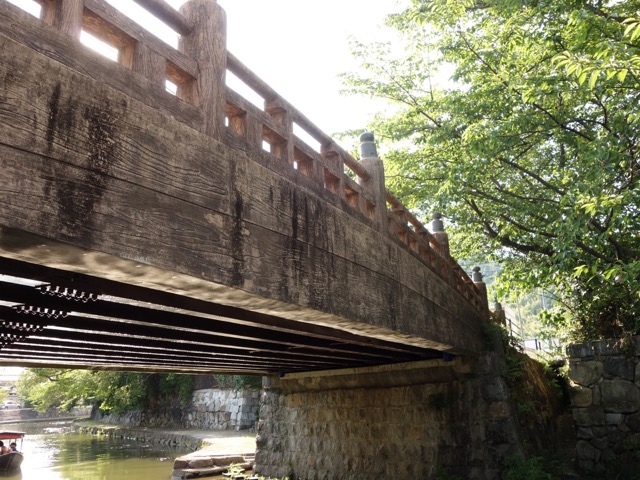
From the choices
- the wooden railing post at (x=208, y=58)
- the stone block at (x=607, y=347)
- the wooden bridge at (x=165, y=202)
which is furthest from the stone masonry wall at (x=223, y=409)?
the wooden railing post at (x=208, y=58)

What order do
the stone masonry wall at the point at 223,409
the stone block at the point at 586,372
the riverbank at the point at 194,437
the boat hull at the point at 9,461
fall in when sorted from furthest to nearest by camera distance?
the stone masonry wall at the point at 223,409, the riverbank at the point at 194,437, the boat hull at the point at 9,461, the stone block at the point at 586,372

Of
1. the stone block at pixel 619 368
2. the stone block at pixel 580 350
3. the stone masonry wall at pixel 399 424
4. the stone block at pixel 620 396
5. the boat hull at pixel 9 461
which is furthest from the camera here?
the boat hull at pixel 9 461

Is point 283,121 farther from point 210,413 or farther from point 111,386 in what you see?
point 111,386

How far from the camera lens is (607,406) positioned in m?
8.24

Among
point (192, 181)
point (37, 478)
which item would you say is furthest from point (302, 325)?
point (37, 478)

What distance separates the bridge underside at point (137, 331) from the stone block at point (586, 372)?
97.2 inches

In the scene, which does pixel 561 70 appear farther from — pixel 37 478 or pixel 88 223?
pixel 37 478

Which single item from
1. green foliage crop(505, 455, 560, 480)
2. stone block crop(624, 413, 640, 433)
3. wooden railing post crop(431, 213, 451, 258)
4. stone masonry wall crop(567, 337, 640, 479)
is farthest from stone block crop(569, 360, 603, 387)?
wooden railing post crop(431, 213, 451, 258)

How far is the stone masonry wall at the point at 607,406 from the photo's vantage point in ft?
26.0

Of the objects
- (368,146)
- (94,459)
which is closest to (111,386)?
(94,459)

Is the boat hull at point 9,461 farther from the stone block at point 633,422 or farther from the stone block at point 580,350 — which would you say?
the stone block at point 633,422

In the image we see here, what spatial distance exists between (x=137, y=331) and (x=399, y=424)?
6.02 metres

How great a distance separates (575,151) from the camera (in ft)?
29.8

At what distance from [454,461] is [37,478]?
12.7 meters
